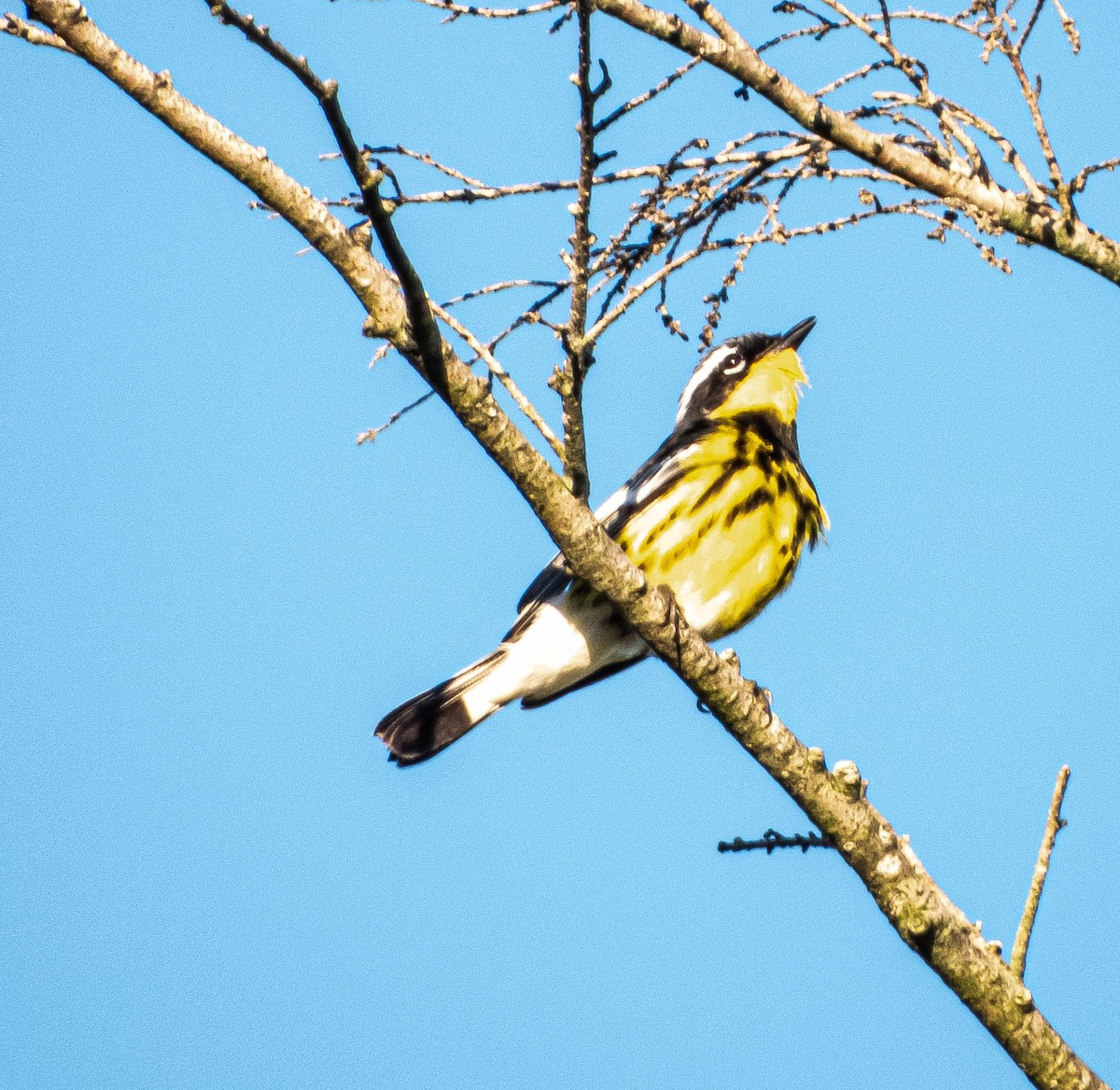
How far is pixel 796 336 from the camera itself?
6781mm

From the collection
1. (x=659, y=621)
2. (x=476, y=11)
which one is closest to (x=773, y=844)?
(x=659, y=621)

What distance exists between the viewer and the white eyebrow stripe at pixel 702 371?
22.0ft

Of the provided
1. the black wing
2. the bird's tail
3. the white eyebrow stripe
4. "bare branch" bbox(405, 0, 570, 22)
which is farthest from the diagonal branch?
the white eyebrow stripe

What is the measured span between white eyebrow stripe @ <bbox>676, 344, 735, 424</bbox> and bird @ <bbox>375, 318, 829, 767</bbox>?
93 cm

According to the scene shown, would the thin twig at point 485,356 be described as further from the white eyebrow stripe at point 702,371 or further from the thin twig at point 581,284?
the white eyebrow stripe at point 702,371

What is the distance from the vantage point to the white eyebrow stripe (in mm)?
6715

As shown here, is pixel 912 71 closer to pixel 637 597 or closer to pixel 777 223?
pixel 777 223

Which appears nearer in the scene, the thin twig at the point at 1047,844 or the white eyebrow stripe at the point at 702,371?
the thin twig at the point at 1047,844

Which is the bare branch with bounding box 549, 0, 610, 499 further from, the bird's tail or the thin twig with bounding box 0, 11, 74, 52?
the bird's tail

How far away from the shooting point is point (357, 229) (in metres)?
3.60

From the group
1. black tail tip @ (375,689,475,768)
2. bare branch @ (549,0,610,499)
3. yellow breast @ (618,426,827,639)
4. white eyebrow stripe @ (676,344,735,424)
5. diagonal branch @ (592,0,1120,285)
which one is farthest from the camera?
white eyebrow stripe @ (676,344,735,424)

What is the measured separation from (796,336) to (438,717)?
258 cm

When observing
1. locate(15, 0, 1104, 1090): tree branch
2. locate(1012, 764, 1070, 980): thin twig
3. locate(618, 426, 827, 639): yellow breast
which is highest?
locate(618, 426, 827, 639): yellow breast

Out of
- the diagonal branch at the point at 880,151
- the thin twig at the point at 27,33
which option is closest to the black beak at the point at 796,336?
the diagonal branch at the point at 880,151
